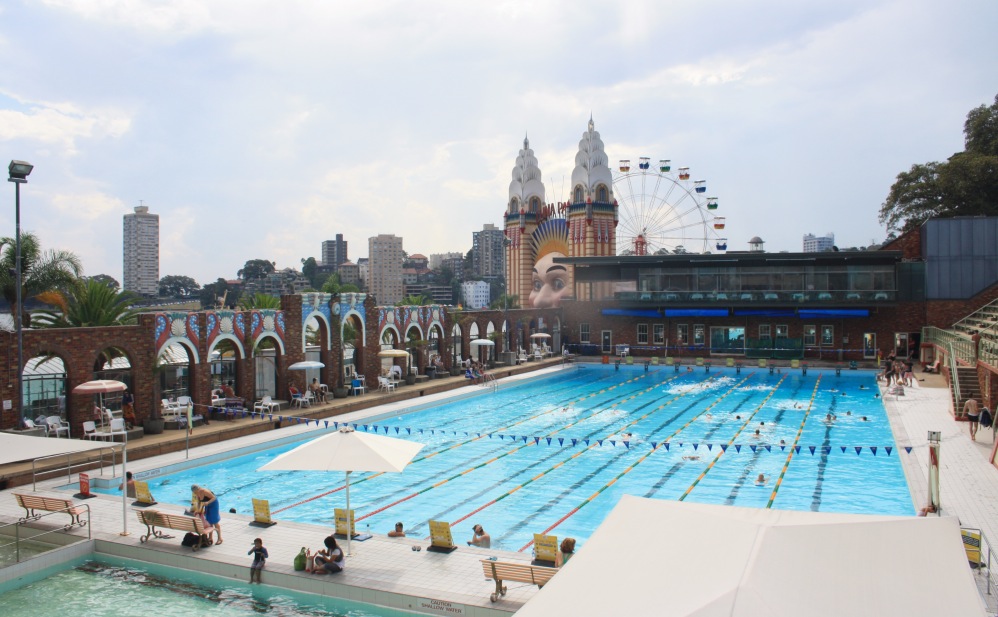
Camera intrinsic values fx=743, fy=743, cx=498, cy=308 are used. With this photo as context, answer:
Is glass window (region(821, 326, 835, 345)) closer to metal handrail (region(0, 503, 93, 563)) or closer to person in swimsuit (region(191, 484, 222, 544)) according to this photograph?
person in swimsuit (region(191, 484, 222, 544))

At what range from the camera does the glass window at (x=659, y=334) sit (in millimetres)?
46344

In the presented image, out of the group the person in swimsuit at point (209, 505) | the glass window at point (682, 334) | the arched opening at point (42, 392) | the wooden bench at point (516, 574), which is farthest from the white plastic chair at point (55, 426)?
the glass window at point (682, 334)

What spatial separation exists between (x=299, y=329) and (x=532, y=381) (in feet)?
45.7

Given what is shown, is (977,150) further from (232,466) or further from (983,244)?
(232,466)

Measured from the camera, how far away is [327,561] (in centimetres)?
1041

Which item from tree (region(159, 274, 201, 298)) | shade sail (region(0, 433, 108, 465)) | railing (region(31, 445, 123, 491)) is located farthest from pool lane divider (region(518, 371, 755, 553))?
tree (region(159, 274, 201, 298))

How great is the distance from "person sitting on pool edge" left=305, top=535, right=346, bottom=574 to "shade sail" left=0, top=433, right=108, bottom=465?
5.46 metres

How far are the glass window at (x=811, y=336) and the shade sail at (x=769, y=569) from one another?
127ft

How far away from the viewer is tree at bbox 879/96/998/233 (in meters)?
45.6

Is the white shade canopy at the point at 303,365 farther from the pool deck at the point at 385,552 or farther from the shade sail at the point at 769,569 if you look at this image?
the shade sail at the point at 769,569

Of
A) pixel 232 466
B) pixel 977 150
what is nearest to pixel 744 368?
pixel 977 150

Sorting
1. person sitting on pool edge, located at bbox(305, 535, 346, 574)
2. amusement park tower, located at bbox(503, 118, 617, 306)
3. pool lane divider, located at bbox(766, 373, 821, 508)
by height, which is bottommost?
pool lane divider, located at bbox(766, 373, 821, 508)

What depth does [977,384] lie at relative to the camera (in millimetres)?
23672

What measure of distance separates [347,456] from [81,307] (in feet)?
46.9
